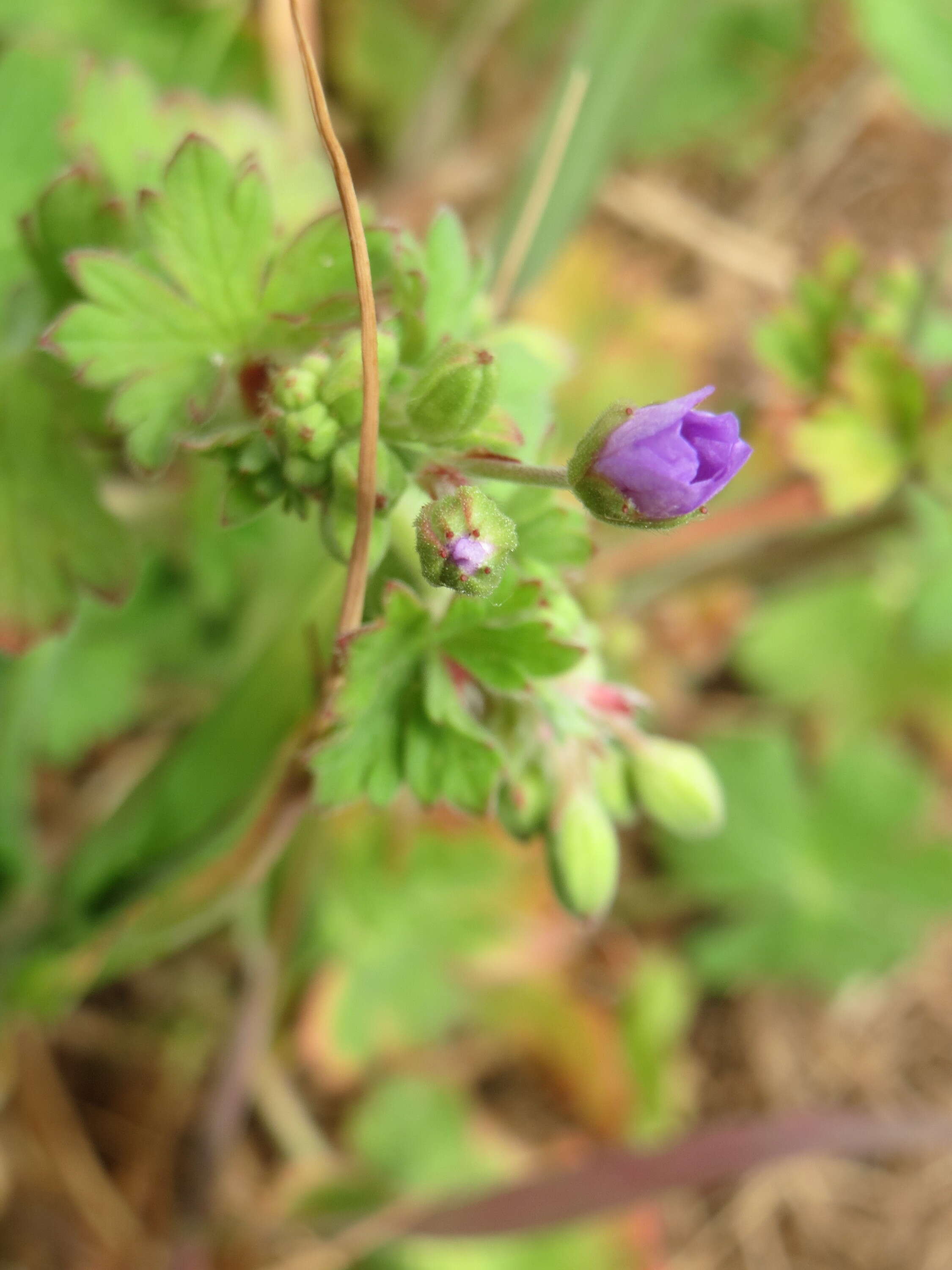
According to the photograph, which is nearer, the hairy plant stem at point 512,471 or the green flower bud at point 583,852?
the hairy plant stem at point 512,471

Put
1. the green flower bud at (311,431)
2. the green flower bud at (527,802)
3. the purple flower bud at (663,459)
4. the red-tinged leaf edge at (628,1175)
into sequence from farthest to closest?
the red-tinged leaf edge at (628,1175)
the green flower bud at (527,802)
the green flower bud at (311,431)
the purple flower bud at (663,459)

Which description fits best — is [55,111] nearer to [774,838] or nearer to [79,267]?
[79,267]

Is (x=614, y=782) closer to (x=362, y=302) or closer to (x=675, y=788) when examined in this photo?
(x=675, y=788)

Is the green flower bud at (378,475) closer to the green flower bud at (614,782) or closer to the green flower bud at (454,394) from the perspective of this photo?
the green flower bud at (454,394)

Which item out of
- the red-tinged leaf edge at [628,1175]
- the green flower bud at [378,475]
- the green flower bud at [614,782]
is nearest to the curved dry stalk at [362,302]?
the green flower bud at [378,475]

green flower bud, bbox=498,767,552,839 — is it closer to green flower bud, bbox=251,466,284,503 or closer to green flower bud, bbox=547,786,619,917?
green flower bud, bbox=547,786,619,917
